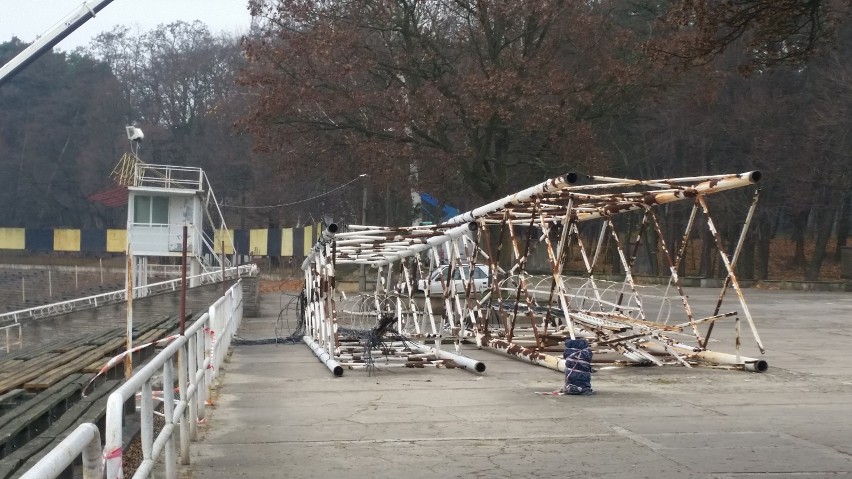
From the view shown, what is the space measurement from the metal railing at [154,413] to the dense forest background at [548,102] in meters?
6.32

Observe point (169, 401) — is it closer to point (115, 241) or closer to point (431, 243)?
point (431, 243)

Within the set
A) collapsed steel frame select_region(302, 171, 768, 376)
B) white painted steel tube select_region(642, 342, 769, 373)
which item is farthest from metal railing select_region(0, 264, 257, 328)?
white painted steel tube select_region(642, 342, 769, 373)

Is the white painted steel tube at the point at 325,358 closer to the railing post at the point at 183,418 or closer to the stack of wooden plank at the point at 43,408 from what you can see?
the stack of wooden plank at the point at 43,408

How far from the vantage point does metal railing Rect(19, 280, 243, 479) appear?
3693mm

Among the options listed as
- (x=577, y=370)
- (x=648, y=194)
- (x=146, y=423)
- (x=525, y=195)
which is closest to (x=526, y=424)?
(x=577, y=370)

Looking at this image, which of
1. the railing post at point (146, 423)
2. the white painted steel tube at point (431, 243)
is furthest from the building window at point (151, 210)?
the railing post at point (146, 423)

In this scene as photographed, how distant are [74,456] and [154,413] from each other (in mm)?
5347

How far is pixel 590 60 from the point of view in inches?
1120

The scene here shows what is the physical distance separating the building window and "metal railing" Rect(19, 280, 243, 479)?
3325 centimetres

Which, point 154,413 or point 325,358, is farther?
point 325,358

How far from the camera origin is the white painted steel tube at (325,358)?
15352 mm

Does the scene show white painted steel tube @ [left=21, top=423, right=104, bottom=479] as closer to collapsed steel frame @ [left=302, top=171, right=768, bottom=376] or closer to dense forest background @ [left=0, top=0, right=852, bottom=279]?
dense forest background @ [left=0, top=0, right=852, bottom=279]

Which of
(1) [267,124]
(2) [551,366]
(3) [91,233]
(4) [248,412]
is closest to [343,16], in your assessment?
(1) [267,124]

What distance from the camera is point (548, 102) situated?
→ 1070 inches
